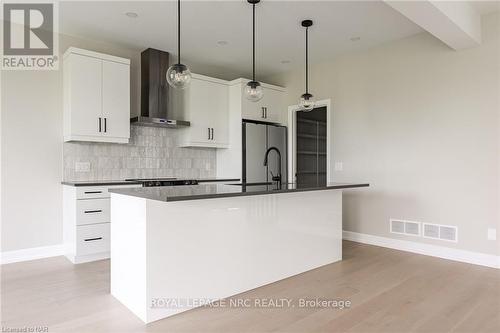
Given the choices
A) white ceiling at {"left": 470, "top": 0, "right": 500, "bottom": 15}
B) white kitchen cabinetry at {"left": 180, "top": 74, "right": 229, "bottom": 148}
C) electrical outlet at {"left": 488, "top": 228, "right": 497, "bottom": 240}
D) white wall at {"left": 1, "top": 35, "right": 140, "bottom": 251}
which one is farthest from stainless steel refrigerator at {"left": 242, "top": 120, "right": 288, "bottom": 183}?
white ceiling at {"left": 470, "top": 0, "right": 500, "bottom": 15}

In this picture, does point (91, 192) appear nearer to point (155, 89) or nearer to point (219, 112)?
point (155, 89)

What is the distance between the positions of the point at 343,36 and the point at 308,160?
212cm

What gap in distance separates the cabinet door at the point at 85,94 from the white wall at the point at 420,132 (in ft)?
9.74

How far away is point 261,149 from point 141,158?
6.14ft

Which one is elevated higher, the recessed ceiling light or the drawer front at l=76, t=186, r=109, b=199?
the recessed ceiling light

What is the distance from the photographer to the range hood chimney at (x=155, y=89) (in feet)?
15.2

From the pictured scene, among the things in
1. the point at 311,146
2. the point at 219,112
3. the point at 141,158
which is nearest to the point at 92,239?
the point at 141,158

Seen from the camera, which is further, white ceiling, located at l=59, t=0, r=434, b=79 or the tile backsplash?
the tile backsplash

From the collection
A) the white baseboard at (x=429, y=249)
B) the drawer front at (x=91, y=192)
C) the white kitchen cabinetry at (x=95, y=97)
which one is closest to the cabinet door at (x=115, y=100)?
the white kitchen cabinetry at (x=95, y=97)

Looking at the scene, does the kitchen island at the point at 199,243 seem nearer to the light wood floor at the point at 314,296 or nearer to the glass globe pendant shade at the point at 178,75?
the light wood floor at the point at 314,296

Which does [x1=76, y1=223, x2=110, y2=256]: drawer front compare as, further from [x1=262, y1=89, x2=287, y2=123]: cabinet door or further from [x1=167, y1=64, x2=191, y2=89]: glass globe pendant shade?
[x1=262, y1=89, x2=287, y2=123]: cabinet door

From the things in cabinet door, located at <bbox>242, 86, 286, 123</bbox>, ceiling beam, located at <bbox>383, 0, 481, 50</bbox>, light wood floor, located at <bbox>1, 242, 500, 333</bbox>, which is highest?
ceiling beam, located at <bbox>383, 0, 481, 50</bbox>

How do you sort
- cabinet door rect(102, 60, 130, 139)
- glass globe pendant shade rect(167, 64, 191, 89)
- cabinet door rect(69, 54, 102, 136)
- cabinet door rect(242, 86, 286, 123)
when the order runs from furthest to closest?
cabinet door rect(242, 86, 286, 123), cabinet door rect(102, 60, 130, 139), cabinet door rect(69, 54, 102, 136), glass globe pendant shade rect(167, 64, 191, 89)

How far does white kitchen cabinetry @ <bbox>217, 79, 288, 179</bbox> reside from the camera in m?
5.29
